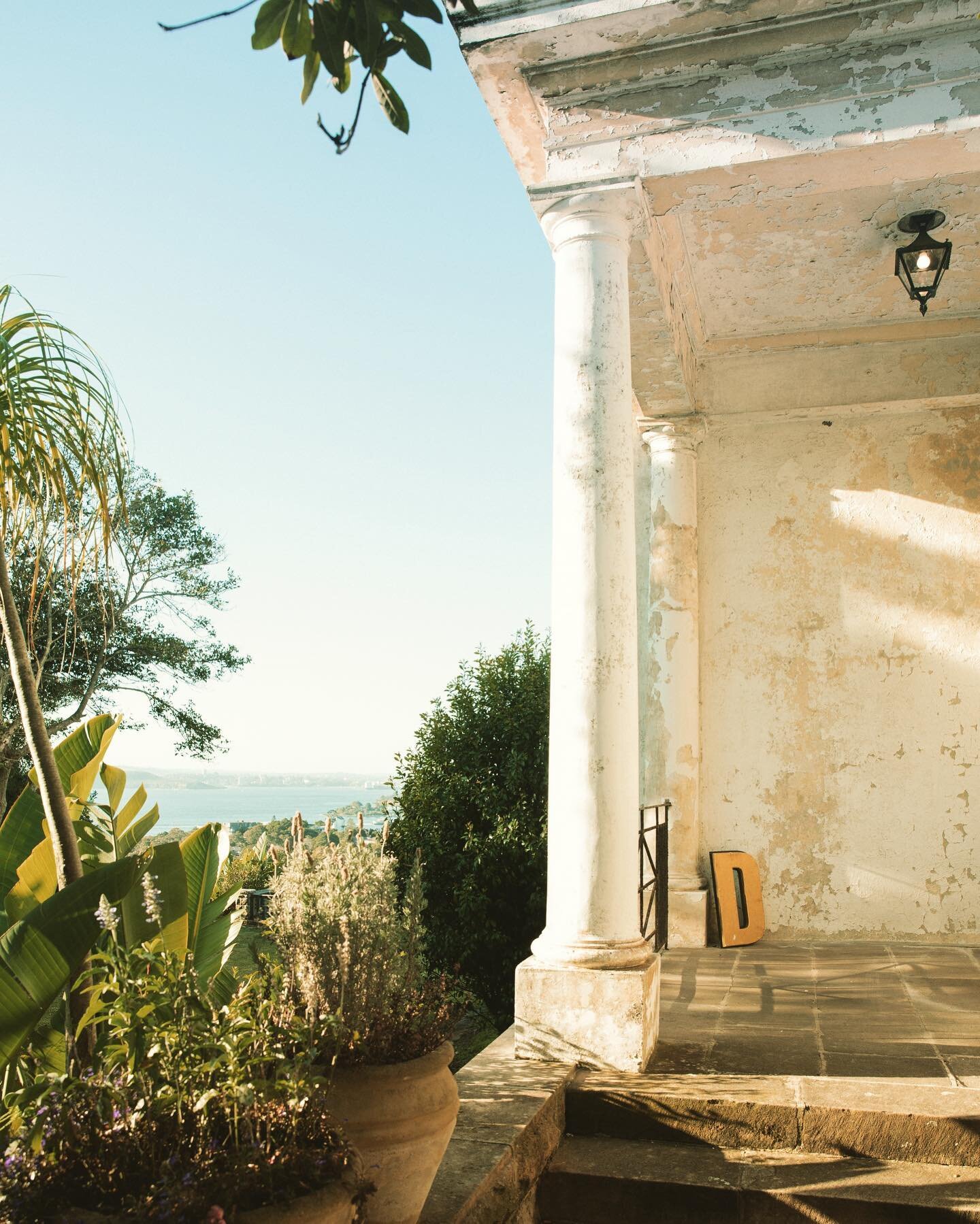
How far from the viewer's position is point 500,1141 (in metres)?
3.10

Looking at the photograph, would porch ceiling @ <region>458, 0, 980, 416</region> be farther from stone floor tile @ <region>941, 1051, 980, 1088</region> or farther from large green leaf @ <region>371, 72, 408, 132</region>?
stone floor tile @ <region>941, 1051, 980, 1088</region>

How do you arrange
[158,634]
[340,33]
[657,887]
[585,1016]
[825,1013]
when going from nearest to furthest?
1. [340,33]
2. [585,1016]
3. [825,1013]
4. [657,887]
5. [158,634]

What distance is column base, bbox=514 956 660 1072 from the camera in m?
3.86

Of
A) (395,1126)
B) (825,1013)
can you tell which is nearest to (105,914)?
(395,1126)

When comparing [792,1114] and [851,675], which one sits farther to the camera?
[851,675]

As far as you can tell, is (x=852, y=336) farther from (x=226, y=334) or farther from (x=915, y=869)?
(x=226, y=334)

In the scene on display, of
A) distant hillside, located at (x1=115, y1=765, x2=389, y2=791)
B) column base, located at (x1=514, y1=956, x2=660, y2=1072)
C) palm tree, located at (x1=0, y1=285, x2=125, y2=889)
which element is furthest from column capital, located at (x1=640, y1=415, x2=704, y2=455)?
palm tree, located at (x1=0, y1=285, x2=125, y2=889)

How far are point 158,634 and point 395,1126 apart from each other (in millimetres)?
20022

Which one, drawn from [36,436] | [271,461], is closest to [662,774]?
[36,436]

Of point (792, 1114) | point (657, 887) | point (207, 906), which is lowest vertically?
point (792, 1114)

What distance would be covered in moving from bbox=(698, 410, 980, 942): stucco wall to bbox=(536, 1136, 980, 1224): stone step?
3648 millimetres

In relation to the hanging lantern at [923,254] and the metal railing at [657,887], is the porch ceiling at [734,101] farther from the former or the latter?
the metal railing at [657,887]

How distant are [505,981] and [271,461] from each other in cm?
5336

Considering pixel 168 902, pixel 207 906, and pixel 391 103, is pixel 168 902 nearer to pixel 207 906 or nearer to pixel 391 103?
pixel 207 906
